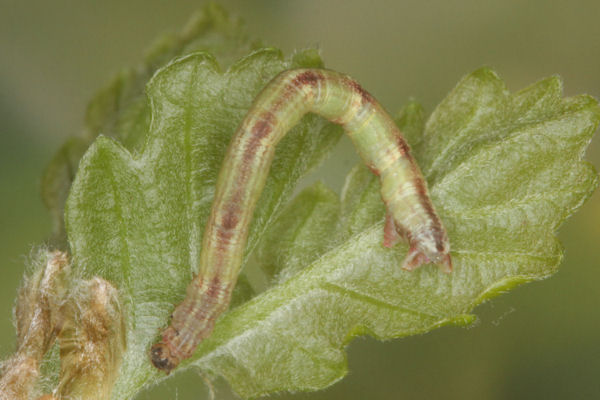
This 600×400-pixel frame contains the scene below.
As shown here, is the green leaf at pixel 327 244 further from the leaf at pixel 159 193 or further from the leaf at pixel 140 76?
the leaf at pixel 140 76

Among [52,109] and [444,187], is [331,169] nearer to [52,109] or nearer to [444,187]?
[444,187]

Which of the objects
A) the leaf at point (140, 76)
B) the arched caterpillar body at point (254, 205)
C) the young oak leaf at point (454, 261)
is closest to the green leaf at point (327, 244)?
the young oak leaf at point (454, 261)

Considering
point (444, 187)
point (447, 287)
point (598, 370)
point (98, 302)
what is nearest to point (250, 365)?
point (98, 302)

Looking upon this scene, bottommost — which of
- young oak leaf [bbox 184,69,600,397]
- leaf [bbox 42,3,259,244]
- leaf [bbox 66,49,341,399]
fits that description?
young oak leaf [bbox 184,69,600,397]

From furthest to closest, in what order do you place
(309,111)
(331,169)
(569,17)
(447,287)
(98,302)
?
(569,17)
(331,169)
(309,111)
(447,287)
(98,302)

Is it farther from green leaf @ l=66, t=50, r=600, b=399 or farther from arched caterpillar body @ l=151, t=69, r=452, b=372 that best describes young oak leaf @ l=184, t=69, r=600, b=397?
arched caterpillar body @ l=151, t=69, r=452, b=372

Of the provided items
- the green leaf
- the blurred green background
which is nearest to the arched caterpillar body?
the green leaf
